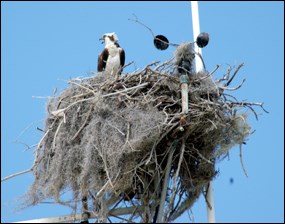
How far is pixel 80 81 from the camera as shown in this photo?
29.2ft

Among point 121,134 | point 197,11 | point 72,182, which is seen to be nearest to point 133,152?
point 121,134

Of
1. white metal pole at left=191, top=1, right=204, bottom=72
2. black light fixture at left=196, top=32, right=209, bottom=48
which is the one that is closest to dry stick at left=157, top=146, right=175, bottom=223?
white metal pole at left=191, top=1, right=204, bottom=72

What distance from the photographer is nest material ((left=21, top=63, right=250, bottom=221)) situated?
26.3 feet

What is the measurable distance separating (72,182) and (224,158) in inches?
68.5

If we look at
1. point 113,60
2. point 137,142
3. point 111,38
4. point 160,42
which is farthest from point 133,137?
point 111,38

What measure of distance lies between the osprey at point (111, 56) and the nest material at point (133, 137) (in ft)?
4.29

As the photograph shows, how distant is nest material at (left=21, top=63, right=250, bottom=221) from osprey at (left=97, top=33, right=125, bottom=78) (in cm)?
131

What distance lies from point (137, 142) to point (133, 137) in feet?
0.50

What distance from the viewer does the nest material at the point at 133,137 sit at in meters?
8.02

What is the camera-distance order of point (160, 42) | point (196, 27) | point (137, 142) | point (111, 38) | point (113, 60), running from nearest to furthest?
1. point (137, 142)
2. point (160, 42)
3. point (196, 27)
4. point (113, 60)
5. point (111, 38)

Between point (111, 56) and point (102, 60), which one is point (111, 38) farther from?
point (102, 60)

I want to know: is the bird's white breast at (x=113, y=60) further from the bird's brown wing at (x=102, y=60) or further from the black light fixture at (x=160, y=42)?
the black light fixture at (x=160, y=42)

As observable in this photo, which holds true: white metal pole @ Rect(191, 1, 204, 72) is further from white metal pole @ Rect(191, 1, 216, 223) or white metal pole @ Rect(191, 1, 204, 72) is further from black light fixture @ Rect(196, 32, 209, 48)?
black light fixture @ Rect(196, 32, 209, 48)

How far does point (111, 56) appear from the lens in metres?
10.3
